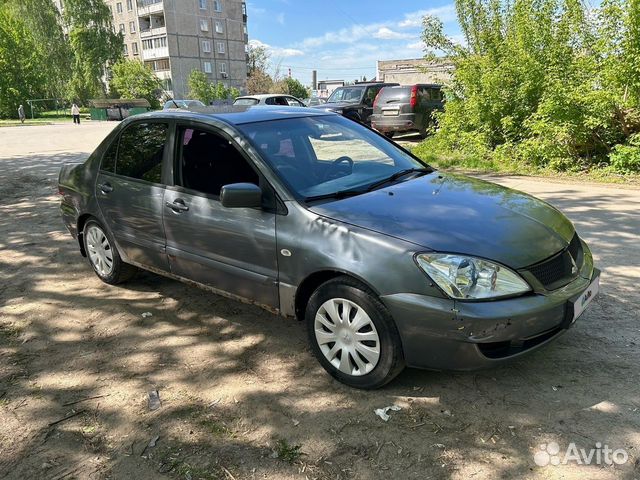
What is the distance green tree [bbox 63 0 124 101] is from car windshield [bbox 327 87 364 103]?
4917 cm

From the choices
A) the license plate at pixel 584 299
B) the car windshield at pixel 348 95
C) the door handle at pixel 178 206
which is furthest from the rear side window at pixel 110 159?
the car windshield at pixel 348 95

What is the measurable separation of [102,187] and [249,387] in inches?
99.2

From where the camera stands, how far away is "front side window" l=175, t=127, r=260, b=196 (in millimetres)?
3604

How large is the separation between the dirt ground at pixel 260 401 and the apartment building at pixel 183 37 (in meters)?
68.8

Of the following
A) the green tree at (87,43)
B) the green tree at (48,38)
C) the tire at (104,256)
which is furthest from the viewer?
the green tree at (87,43)

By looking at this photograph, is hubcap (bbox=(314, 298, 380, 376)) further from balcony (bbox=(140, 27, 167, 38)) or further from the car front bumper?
balcony (bbox=(140, 27, 167, 38))

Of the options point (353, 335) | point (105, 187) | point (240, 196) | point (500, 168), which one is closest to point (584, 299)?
point (353, 335)

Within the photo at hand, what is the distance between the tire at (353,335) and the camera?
Result: 9.44 ft

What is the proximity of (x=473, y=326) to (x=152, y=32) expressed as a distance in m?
75.4

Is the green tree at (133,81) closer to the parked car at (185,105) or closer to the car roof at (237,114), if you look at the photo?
the parked car at (185,105)

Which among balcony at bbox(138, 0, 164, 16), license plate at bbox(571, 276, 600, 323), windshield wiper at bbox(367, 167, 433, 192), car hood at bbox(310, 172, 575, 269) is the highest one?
balcony at bbox(138, 0, 164, 16)

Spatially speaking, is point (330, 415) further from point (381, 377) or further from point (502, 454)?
point (502, 454)

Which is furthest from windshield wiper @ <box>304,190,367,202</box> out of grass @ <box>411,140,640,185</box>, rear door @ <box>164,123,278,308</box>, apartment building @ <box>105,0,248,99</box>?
apartment building @ <box>105,0,248,99</box>

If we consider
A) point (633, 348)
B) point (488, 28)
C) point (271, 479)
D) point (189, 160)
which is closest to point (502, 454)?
point (271, 479)
